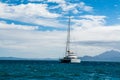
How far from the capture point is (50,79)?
218 feet

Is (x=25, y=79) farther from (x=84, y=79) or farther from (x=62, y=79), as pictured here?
(x=84, y=79)

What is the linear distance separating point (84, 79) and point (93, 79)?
1821 mm

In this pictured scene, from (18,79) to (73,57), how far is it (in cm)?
10211

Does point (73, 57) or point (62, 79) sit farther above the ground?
point (62, 79)

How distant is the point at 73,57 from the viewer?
166125mm

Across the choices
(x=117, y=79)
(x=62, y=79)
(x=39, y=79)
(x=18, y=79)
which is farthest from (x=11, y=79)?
(x=117, y=79)

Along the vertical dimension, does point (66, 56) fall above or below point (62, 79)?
below

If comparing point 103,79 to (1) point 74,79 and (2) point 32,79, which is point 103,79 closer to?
(1) point 74,79

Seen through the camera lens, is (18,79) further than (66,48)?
No

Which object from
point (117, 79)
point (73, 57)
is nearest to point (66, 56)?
point (73, 57)

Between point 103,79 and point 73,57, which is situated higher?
point 103,79

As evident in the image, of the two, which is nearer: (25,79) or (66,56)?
(25,79)

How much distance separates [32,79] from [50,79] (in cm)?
363

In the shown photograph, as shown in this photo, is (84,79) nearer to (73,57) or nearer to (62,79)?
(62,79)
